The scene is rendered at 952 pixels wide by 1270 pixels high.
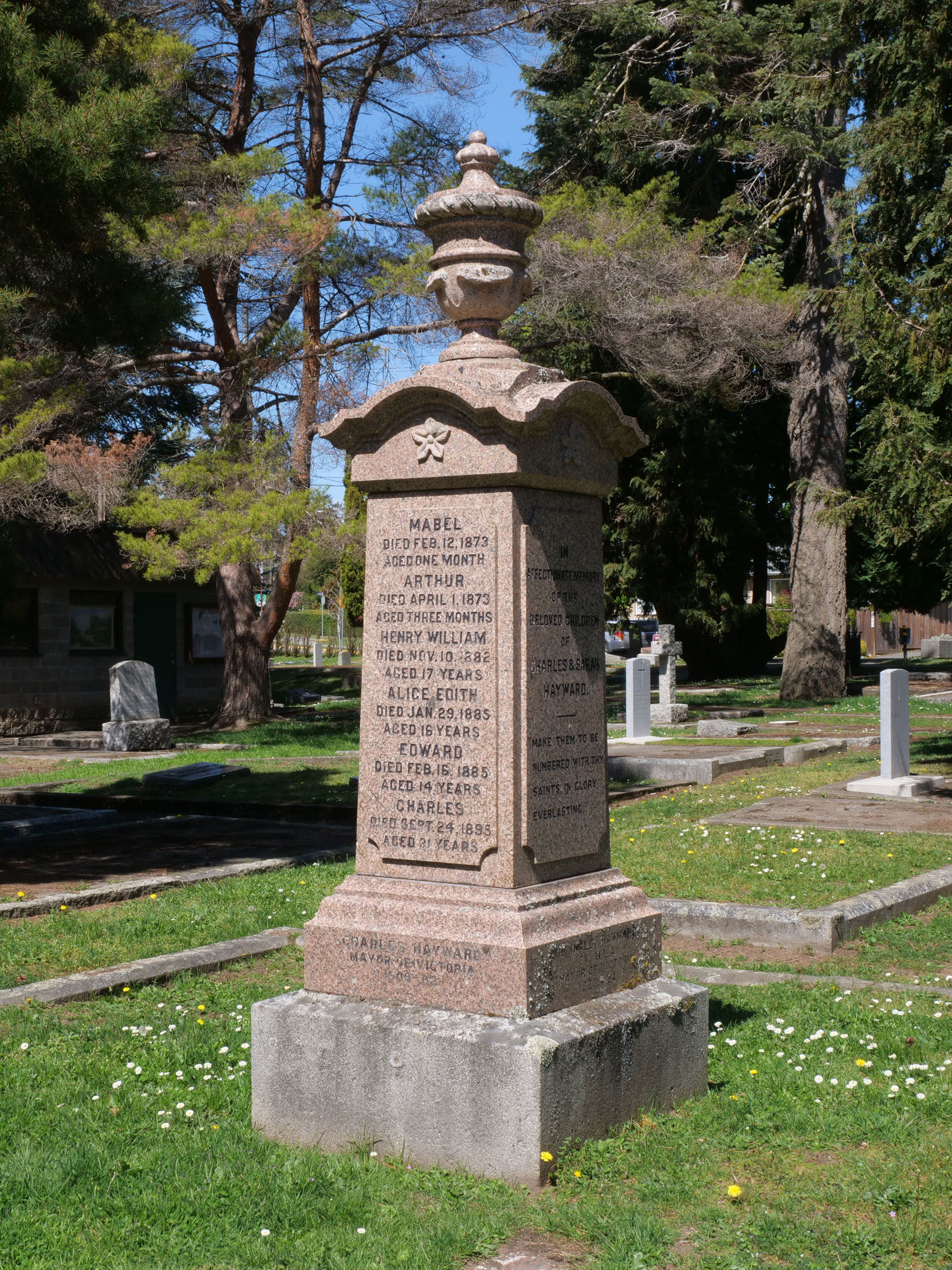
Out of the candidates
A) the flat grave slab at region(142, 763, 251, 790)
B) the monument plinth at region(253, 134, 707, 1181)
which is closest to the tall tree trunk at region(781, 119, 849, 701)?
the flat grave slab at region(142, 763, 251, 790)

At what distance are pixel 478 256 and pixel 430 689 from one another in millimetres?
1687

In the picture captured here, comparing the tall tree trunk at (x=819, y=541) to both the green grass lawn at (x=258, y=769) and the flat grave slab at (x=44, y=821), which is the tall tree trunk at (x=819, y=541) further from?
the flat grave slab at (x=44, y=821)

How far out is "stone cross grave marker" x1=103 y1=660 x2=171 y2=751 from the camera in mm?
20531

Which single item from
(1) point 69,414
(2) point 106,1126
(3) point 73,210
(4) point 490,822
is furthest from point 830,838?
(1) point 69,414

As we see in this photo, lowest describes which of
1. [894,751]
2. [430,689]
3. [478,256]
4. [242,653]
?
[894,751]

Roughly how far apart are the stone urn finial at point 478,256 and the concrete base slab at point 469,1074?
2478 mm

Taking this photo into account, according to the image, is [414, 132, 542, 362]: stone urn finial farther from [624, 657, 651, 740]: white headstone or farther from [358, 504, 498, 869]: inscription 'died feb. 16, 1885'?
[624, 657, 651, 740]: white headstone

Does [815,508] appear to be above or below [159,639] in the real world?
above

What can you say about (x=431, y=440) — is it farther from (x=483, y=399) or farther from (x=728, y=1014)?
(x=728, y=1014)

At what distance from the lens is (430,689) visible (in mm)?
4824

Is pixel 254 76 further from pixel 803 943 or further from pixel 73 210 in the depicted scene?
pixel 803 943

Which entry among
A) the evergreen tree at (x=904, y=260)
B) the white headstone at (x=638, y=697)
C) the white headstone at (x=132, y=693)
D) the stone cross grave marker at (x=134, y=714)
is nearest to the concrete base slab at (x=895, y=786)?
the evergreen tree at (x=904, y=260)

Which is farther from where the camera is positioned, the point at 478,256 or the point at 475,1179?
the point at 478,256

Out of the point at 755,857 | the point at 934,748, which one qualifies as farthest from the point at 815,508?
the point at 755,857
